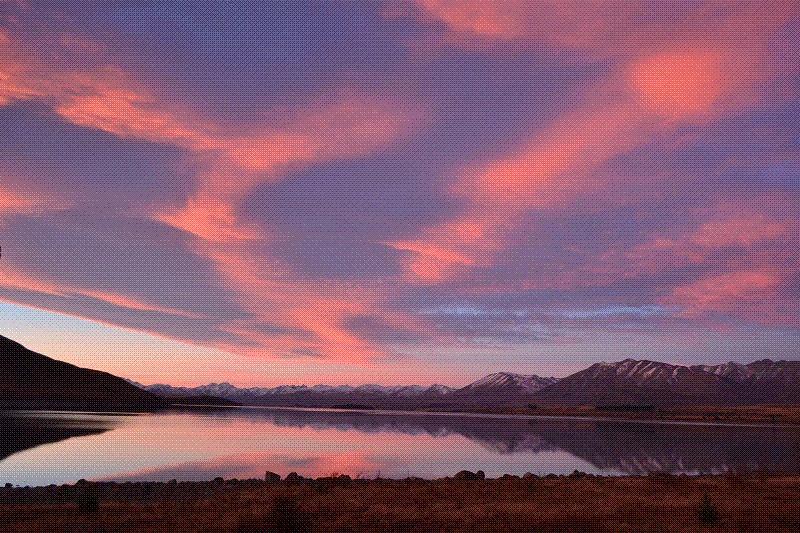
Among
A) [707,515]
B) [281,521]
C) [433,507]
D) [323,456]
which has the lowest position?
[323,456]

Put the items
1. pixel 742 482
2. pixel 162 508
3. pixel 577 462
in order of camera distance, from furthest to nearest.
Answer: pixel 577 462 < pixel 742 482 < pixel 162 508

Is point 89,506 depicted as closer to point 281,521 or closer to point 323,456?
point 281,521

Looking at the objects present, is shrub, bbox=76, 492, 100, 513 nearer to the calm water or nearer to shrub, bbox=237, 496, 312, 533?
shrub, bbox=237, 496, 312, 533

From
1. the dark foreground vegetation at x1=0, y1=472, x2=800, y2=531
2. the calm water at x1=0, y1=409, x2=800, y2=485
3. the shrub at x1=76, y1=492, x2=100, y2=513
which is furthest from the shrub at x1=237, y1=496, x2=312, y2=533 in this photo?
the calm water at x1=0, y1=409, x2=800, y2=485

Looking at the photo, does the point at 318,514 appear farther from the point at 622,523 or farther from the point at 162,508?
the point at 622,523

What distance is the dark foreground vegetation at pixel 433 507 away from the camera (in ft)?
67.6

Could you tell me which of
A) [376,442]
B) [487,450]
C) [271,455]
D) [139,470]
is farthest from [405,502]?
[376,442]

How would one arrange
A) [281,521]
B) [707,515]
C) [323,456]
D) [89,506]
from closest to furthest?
[281,521]
[707,515]
[89,506]
[323,456]

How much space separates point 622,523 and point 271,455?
44.3 meters

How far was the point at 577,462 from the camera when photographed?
57.9 m

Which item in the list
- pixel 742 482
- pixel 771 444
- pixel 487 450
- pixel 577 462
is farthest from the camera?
pixel 771 444

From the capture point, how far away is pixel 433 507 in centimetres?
2405

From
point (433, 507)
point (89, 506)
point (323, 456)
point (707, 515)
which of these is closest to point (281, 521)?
point (433, 507)

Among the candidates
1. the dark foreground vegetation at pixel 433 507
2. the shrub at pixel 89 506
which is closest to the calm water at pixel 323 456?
the dark foreground vegetation at pixel 433 507
